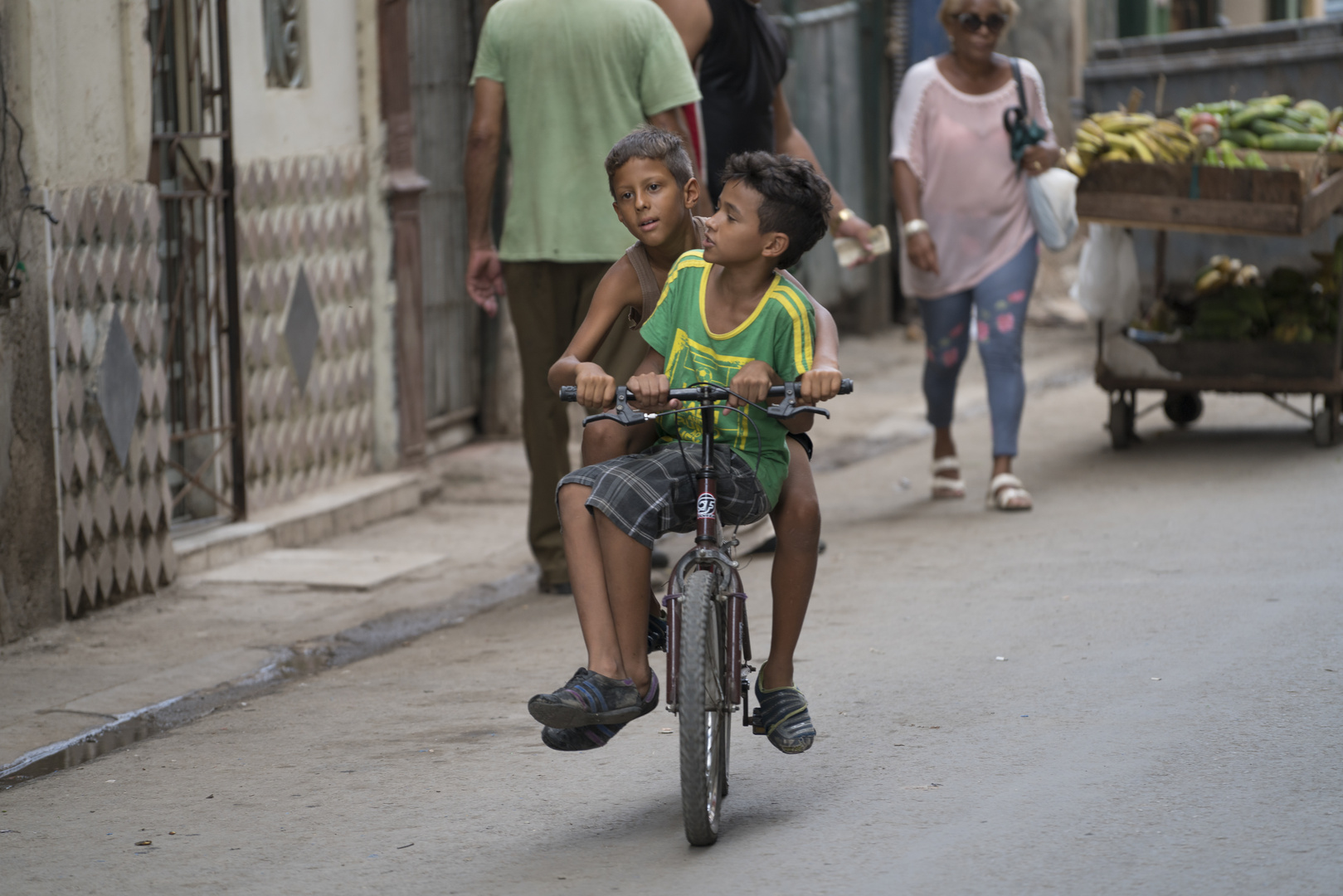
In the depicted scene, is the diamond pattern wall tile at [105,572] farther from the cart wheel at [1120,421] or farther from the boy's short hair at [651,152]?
the cart wheel at [1120,421]

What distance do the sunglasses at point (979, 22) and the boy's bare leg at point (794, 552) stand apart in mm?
4020

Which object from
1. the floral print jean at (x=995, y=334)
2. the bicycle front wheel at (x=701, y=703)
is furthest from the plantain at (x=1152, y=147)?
the bicycle front wheel at (x=701, y=703)

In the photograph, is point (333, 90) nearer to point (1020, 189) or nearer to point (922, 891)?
point (1020, 189)

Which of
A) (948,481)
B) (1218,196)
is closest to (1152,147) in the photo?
(1218,196)

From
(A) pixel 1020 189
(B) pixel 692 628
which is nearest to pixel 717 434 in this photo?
(B) pixel 692 628

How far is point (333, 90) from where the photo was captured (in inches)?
319

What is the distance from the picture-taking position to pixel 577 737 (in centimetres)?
391

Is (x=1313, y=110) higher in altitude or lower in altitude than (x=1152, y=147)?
higher

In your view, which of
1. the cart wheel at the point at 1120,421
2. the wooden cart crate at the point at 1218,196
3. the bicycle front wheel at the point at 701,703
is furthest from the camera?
the cart wheel at the point at 1120,421

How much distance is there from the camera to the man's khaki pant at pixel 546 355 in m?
6.49

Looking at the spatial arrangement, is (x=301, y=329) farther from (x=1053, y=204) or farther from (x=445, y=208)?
(x=1053, y=204)

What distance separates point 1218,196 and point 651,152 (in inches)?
170

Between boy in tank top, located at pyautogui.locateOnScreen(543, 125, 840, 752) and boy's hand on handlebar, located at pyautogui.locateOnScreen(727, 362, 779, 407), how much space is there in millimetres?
91

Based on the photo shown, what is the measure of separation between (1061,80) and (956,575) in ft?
32.2
